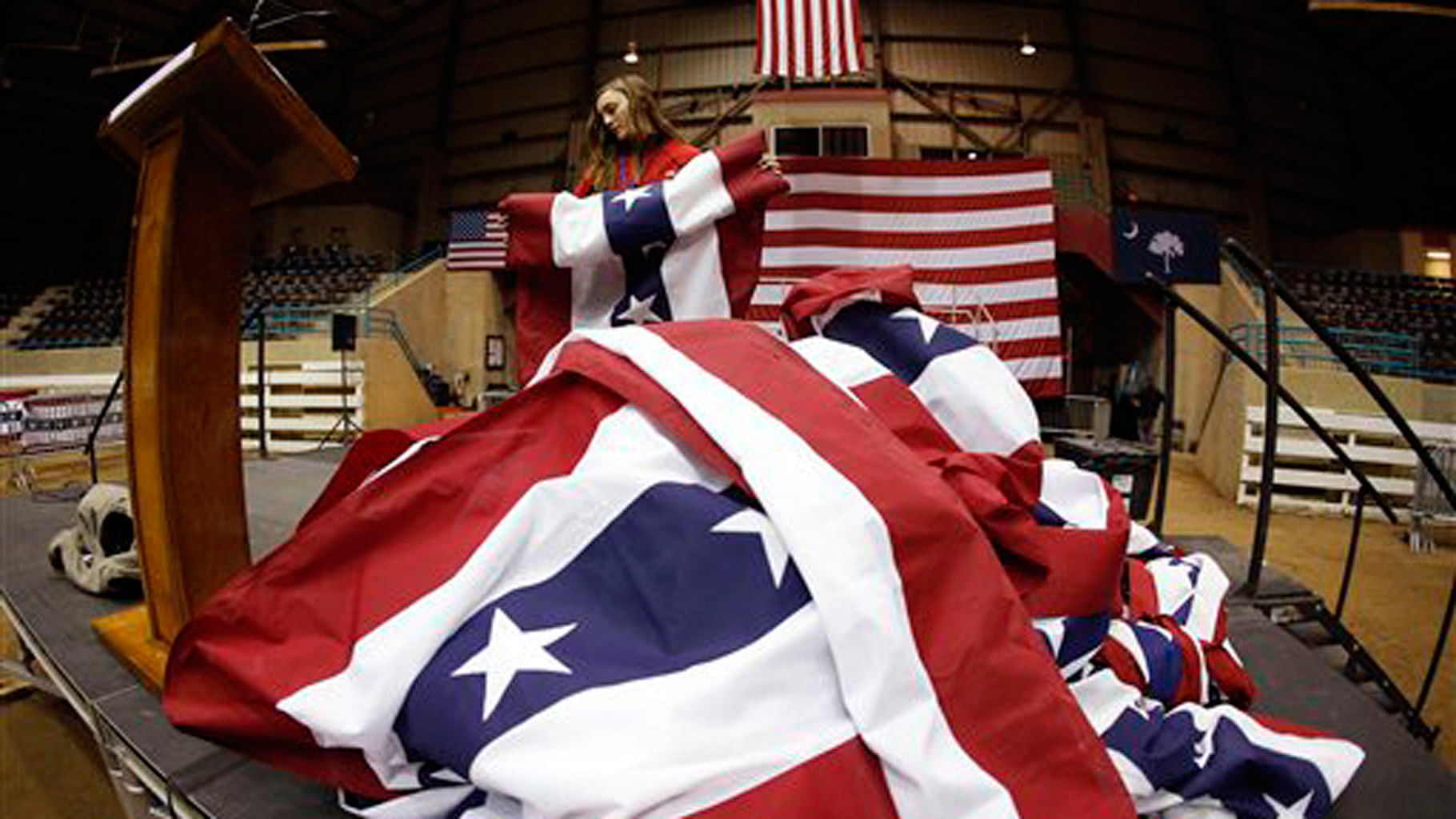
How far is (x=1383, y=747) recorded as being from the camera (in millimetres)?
989

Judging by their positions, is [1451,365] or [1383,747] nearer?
[1383,747]

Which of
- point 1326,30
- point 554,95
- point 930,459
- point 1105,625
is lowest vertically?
point 1105,625

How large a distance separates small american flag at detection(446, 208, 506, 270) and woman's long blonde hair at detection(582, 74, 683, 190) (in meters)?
8.13

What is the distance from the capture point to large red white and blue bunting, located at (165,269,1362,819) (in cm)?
52

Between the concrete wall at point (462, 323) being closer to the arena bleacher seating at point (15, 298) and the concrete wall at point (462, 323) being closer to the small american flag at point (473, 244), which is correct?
the small american flag at point (473, 244)

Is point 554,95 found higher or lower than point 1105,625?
higher

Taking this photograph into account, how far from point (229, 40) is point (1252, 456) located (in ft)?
22.4

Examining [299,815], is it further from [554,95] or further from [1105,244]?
[554,95]

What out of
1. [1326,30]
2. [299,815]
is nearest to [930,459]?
[299,815]

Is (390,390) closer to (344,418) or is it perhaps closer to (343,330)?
(344,418)

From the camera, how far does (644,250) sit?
139 centimetres

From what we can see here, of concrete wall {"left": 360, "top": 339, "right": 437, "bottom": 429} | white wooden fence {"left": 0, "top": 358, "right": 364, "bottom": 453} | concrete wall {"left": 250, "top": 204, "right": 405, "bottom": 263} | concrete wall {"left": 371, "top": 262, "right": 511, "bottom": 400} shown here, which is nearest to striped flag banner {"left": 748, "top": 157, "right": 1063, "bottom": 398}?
concrete wall {"left": 360, "top": 339, "right": 437, "bottom": 429}

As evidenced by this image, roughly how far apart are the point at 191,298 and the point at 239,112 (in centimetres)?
28

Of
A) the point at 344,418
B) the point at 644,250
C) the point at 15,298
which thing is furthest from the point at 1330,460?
the point at 15,298
